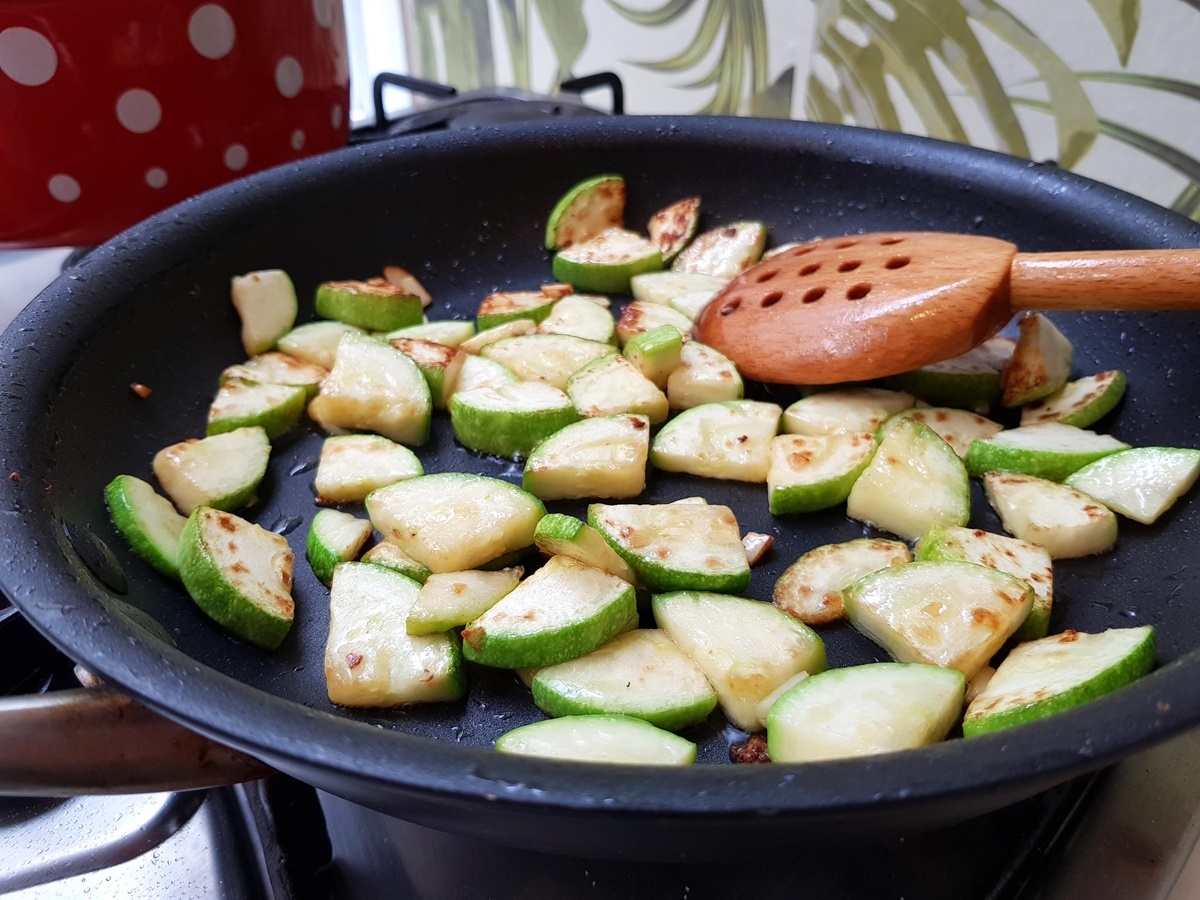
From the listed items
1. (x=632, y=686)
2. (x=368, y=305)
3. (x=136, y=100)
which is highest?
(x=136, y=100)

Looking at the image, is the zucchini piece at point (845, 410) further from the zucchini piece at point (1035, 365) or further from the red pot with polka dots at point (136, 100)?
the red pot with polka dots at point (136, 100)

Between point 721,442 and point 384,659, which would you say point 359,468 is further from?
point 721,442

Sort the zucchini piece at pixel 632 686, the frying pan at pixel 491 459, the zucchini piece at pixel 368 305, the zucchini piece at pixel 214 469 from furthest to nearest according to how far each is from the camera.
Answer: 1. the zucchini piece at pixel 368 305
2. the zucchini piece at pixel 214 469
3. the zucchini piece at pixel 632 686
4. the frying pan at pixel 491 459

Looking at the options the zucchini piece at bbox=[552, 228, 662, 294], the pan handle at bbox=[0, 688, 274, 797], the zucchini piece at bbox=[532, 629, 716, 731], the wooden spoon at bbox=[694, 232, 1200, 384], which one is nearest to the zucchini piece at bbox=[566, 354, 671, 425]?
Result: the wooden spoon at bbox=[694, 232, 1200, 384]

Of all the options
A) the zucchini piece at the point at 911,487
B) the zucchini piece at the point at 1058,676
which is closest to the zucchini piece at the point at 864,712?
the zucchini piece at the point at 1058,676

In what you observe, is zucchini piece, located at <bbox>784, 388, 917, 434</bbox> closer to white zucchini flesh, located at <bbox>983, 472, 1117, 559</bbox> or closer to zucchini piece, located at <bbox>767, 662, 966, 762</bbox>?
white zucchini flesh, located at <bbox>983, 472, 1117, 559</bbox>

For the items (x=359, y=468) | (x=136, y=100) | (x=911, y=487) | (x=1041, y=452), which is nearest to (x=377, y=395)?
(x=359, y=468)
